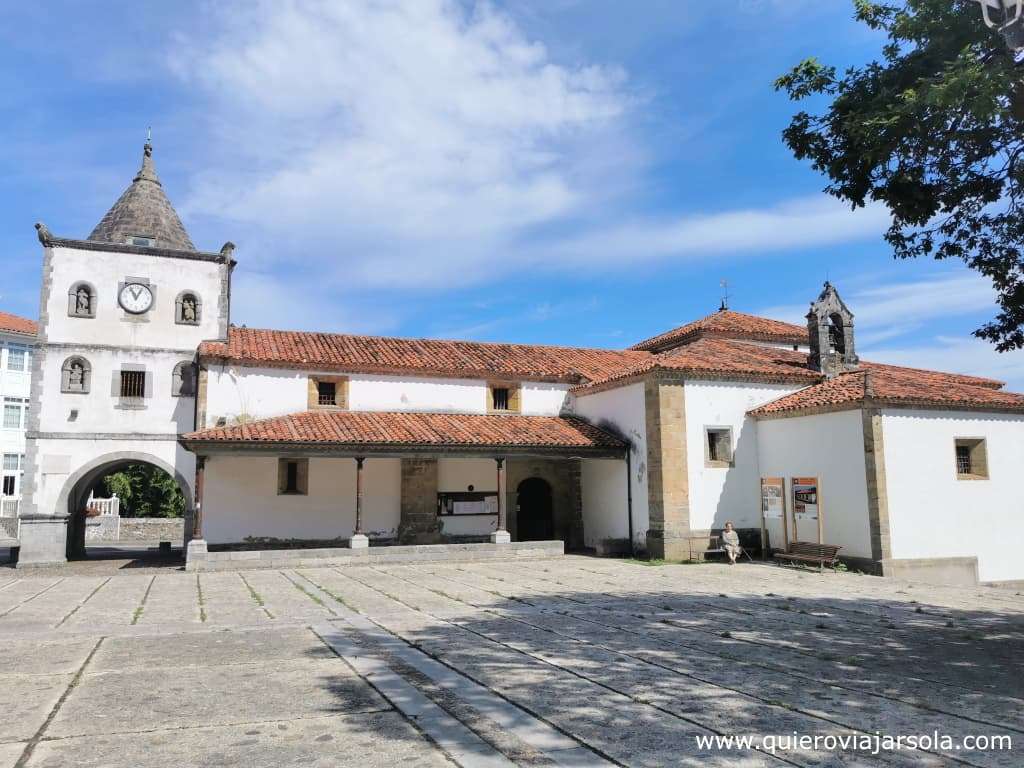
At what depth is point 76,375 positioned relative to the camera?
20.9 meters

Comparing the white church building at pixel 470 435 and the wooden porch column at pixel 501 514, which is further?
the wooden porch column at pixel 501 514

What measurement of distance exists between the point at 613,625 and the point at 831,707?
3.97m

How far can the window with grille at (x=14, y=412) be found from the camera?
38.4 metres

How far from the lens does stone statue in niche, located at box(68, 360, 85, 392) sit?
68.3 feet

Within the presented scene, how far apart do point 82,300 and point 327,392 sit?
7563 mm

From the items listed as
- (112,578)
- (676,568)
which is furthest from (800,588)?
(112,578)

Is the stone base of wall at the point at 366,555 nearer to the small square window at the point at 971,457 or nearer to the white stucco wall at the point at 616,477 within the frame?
the white stucco wall at the point at 616,477

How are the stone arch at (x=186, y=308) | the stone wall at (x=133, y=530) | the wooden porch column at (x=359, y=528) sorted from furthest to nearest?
the stone wall at (x=133, y=530) < the stone arch at (x=186, y=308) < the wooden porch column at (x=359, y=528)

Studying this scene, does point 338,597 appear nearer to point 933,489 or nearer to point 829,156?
point 829,156

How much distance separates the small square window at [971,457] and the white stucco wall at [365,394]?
11.2 m

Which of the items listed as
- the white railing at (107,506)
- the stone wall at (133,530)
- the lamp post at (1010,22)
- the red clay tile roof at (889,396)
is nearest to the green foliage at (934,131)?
the lamp post at (1010,22)

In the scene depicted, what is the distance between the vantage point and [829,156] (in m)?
8.41

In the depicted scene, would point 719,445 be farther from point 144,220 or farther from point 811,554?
point 144,220

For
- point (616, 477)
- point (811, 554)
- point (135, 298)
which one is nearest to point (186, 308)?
point (135, 298)
